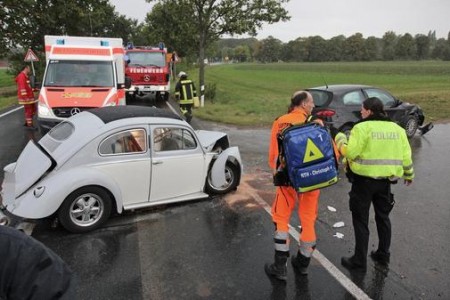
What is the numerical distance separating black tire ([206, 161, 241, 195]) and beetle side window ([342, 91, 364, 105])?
4.87 meters

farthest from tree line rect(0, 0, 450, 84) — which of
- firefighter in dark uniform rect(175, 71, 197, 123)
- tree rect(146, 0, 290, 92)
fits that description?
firefighter in dark uniform rect(175, 71, 197, 123)

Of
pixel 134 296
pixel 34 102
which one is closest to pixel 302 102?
pixel 134 296

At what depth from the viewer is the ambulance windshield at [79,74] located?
11555mm

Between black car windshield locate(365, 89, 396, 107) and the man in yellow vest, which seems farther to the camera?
black car windshield locate(365, 89, 396, 107)

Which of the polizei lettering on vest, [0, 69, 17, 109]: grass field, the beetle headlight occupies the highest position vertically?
the polizei lettering on vest

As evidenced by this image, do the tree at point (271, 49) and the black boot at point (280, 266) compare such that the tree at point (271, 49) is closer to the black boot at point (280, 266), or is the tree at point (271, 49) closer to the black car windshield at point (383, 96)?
the black car windshield at point (383, 96)

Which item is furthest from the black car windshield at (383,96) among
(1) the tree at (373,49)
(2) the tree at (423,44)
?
(1) the tree at (373,49)

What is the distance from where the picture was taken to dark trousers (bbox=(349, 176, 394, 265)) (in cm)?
452

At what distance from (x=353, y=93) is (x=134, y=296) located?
28.2 ft

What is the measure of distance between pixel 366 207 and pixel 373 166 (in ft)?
1.57

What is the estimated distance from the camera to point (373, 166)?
4422 millimetres

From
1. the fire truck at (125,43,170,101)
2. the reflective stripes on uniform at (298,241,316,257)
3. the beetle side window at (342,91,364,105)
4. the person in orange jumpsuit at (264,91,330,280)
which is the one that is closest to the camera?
the person in orange jumpsuit at (264,91,330,280)

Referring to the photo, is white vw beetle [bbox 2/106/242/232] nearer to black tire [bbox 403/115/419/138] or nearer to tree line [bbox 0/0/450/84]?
black tire [bbox 403/115/419/138]

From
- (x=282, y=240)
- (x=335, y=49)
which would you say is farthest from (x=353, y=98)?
(x=335, y=49)
